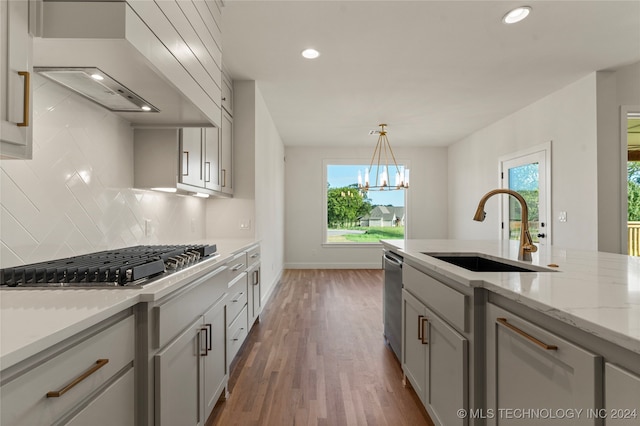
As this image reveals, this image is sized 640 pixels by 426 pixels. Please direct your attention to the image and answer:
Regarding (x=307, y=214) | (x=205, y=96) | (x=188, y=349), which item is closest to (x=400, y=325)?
(x=188, y=349)

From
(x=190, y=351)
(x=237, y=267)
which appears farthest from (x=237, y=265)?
(x=190, y=351)

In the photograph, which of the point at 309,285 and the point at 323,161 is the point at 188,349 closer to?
the point at 309,285

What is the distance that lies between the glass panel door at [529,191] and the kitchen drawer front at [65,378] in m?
4.56

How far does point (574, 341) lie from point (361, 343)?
7.72 ft

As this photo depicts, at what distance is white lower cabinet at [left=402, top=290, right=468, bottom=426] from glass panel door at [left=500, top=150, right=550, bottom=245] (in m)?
3.03

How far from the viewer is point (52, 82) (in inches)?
63.0

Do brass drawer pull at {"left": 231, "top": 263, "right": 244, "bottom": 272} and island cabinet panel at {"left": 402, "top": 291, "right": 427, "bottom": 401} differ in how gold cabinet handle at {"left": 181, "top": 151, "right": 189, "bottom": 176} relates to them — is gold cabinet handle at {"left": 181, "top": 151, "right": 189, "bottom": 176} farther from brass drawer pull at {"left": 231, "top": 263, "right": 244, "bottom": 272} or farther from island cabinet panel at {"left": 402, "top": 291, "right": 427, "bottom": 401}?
island cabinet panel at {"left": 402, "top": 291, "right": 427, "bottom": 401}

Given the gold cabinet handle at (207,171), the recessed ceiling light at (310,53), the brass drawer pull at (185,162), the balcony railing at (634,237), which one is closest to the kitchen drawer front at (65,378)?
the brass drawer pull at (185,162)

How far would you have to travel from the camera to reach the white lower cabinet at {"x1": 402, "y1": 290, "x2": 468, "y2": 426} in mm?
1362

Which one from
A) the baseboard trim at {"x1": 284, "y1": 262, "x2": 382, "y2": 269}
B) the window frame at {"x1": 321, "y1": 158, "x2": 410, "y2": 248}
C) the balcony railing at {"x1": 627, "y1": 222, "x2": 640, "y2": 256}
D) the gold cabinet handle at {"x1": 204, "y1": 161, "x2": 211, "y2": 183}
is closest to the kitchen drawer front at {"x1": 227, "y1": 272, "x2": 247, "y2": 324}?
the gold cabinet handle at {"x1": 204, "y1": 161, "x2": 211, "y2": 183}

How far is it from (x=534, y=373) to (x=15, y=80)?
5.59 feet

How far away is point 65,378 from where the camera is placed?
0.80 metres

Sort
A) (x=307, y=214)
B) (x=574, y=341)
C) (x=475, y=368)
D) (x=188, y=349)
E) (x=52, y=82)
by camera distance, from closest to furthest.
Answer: (x=574, y=341) → (x=475, y=368) → (x=188, y=349) → (x=52, y=82) → (x=307, y=214)

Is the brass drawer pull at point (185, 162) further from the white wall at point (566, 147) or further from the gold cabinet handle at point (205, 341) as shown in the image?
the white wall at point (566, 147)
